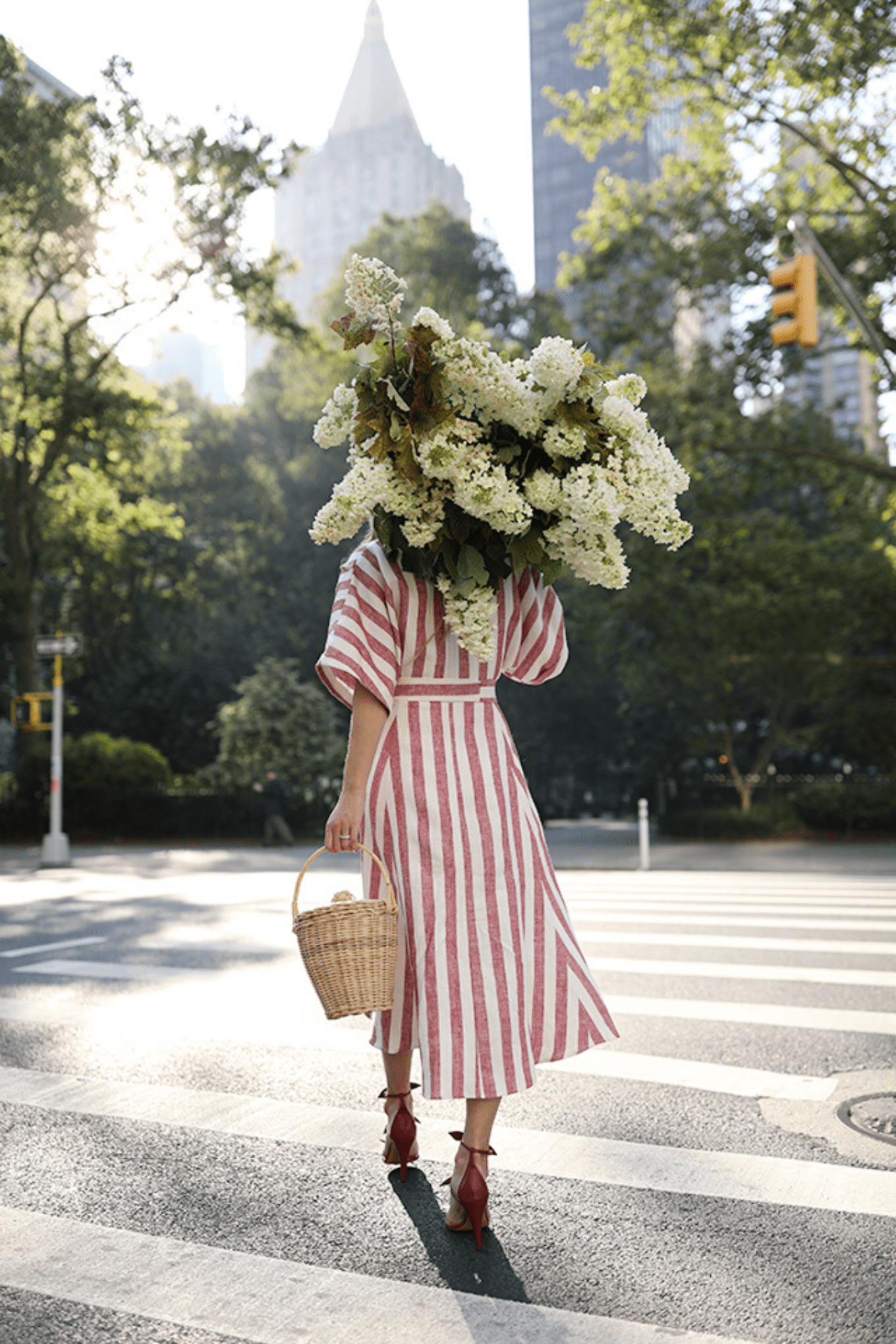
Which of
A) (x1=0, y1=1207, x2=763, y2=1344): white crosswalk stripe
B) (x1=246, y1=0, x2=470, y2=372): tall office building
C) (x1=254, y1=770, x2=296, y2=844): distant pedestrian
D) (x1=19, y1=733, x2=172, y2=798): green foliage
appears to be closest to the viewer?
(x1=0, y1=1207, x2=763, y2=1344): white crosswalk stripe

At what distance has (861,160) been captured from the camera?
18391 millimetres

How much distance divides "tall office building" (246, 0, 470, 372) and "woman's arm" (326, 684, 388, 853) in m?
143

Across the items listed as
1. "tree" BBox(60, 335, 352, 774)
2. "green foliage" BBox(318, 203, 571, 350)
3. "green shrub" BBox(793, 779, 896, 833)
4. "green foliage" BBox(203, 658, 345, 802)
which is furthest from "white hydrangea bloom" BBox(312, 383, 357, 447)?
"green foliage" BBox(318, 203, 571, 350)

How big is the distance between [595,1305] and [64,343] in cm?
2364

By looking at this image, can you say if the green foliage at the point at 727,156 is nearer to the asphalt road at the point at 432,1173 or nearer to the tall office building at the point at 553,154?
the asphalt road at the point at 432,1173

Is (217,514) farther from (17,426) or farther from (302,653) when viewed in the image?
(17,426)

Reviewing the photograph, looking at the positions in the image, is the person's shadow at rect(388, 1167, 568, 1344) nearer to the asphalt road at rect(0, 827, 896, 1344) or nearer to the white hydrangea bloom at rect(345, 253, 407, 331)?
the asphalt road at rect(0, 827, 896, 1344)

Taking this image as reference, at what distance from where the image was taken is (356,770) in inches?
119

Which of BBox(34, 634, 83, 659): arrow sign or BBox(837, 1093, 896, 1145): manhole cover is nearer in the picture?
BBox(837, 1093, 896, 1145): manhole cover

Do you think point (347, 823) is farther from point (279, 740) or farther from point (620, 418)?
point (279, 740)

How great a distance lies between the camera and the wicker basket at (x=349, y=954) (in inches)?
113

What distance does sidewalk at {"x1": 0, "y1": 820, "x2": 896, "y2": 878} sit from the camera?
49.6 ft

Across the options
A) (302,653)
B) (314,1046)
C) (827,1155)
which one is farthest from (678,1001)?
(302,653)

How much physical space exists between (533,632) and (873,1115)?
190 cm
